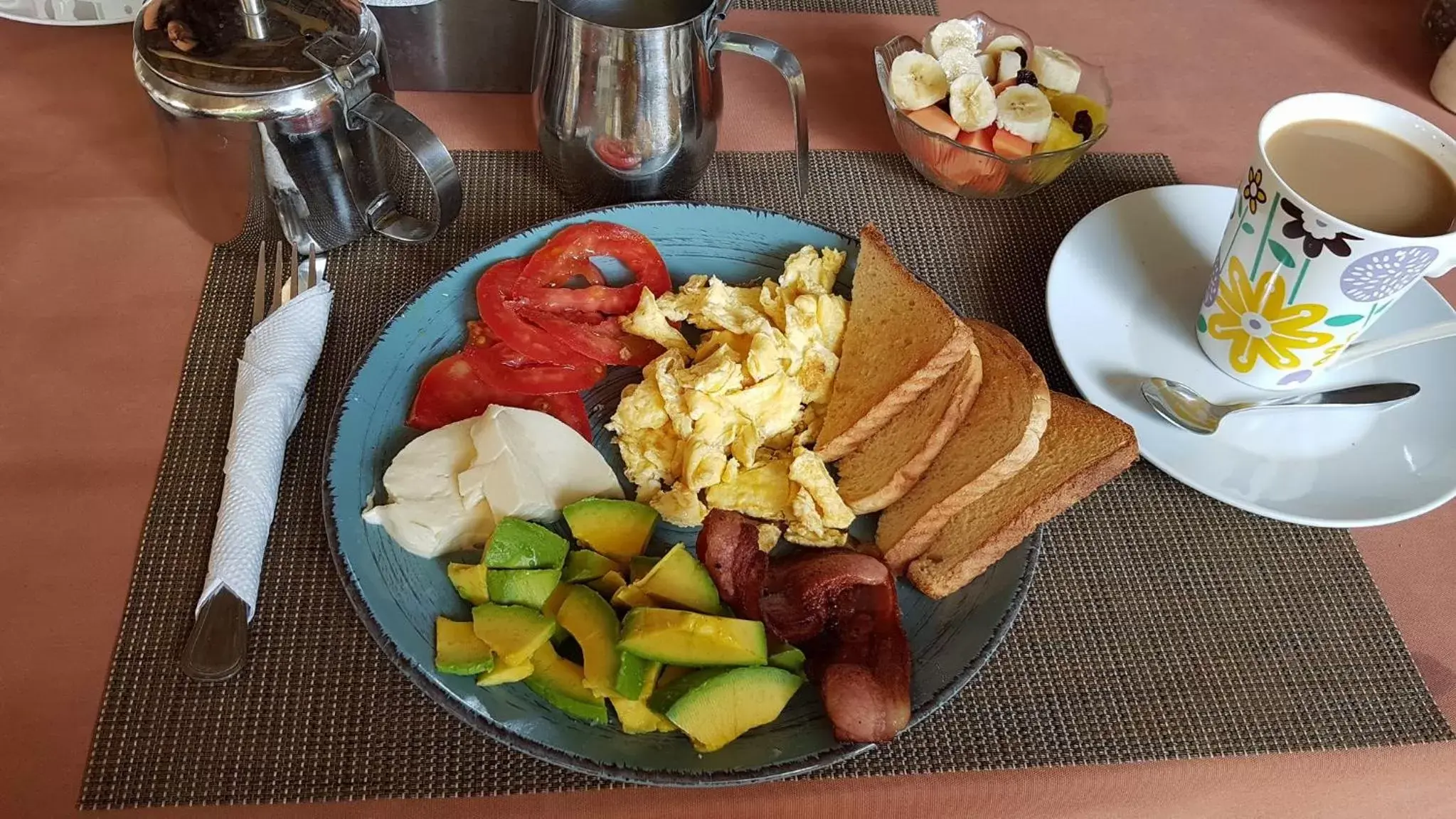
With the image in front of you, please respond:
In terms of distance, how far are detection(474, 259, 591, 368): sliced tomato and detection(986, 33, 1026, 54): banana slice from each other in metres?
0.98

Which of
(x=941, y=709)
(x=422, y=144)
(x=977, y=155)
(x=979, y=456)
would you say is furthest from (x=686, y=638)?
(x=977, y=155)

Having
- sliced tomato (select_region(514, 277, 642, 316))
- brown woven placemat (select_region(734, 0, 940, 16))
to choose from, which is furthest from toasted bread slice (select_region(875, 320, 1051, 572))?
brown woven placemat (select_region(734, 0, 940, 16))

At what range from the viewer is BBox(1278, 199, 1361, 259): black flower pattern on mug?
46.1 inches

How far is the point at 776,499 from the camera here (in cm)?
124

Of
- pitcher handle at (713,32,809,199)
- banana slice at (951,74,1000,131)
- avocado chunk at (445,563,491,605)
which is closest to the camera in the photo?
avocado chunk at (445,563,491,605)

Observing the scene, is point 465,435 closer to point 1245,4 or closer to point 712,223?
point 712,223

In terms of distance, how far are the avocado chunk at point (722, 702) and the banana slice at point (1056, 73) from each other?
122 cm

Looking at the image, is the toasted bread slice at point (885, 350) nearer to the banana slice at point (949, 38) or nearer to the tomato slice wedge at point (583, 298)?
the tomato slice wedge at point (583, 298)

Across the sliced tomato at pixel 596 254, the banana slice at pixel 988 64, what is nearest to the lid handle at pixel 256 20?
the sliced tomato at pixel 596 254

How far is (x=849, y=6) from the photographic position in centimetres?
205

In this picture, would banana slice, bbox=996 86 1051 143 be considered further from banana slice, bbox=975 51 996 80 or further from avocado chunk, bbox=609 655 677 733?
avocado chunk, bbox=609 655 677 733

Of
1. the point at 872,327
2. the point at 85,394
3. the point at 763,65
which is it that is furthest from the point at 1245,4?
the point at 85,394

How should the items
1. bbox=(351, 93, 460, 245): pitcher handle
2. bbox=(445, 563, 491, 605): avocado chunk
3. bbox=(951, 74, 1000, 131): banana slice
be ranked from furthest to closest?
bbox=(951, 74, 1000, 131): banana slice
bbox=(351, 93, 460, 245): pitcher handle
bbox=(445, 563, 491, 605): avocado chunk

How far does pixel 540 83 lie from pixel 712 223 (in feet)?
1.13
